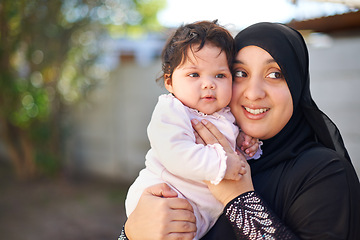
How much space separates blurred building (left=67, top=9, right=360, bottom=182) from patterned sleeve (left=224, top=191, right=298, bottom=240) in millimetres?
3477

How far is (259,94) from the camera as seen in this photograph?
1681 millimetres

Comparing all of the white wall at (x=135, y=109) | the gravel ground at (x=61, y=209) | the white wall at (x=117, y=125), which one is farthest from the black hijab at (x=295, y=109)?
the white wall at (x=117, y=125)

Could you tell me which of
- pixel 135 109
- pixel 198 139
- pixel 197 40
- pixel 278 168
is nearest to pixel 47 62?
pixel 135 109

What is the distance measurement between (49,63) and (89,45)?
0.77 meters

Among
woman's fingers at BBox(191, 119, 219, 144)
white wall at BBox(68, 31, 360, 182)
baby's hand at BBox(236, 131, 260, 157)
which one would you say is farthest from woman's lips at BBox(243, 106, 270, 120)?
white wall at BBox(68, 31, 360, 182)

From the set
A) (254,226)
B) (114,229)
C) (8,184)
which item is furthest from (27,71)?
(254,226)

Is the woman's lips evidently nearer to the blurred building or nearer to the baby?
the baby

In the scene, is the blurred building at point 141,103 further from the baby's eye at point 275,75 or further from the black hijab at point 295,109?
the baby's eye at point 275,75

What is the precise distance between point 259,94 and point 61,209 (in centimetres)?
539

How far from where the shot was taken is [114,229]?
216 inches

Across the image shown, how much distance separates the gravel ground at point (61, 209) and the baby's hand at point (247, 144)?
3932 millimetres

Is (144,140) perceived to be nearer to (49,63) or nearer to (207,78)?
(49,63)

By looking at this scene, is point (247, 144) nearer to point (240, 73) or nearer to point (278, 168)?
point (278, 168)

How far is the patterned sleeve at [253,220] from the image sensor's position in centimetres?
143
